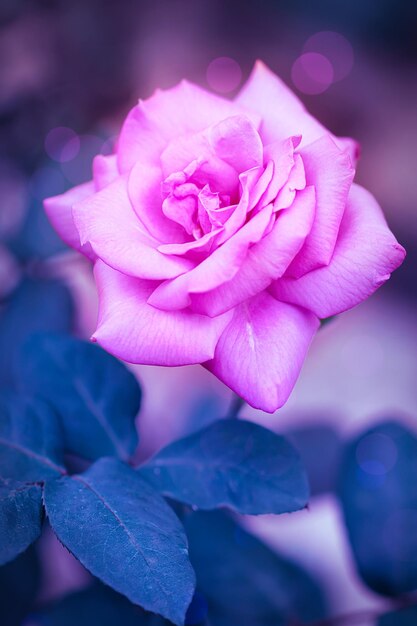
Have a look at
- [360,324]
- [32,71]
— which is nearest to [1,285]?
[32,71]

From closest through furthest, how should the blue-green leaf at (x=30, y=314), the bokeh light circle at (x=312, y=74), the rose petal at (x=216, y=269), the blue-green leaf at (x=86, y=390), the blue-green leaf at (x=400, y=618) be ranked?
the rose petal at (x=216, y=269) → the blue-green leaf at (x=86, y=390) → the blue-green leaf at (x=400, y=618) → the blue-green leaf at (x=30, y=314) → the bokeh light circle at (x=312, y=74)

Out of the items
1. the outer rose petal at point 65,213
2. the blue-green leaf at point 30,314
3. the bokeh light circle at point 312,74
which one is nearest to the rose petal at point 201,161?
the outer rose petal at point 65,213

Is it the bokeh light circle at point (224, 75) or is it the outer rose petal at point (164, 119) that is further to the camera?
the bokeh light circle at point (224, 75)

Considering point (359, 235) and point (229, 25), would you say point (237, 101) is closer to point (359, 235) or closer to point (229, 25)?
point (359, 235)

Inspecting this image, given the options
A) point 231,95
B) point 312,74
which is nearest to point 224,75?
point 231,95

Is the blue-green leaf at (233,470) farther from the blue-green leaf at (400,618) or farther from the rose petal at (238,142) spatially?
the blue-green leaf at (400,618)

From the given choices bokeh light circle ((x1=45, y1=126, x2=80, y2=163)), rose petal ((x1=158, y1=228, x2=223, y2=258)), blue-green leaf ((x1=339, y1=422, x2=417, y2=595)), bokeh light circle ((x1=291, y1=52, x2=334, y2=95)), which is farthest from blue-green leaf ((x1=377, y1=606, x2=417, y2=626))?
bokeh light circle ((x1=291, y1=52, x2=334, y2=95))
